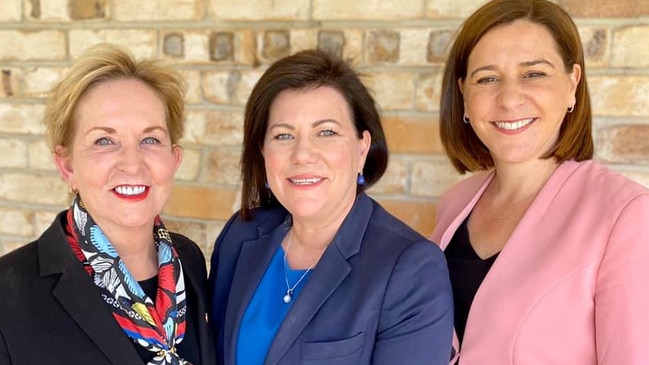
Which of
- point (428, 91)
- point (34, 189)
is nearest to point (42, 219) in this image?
point (34, 189)

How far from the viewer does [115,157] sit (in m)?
1.52

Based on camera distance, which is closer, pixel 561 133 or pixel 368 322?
pixel 368 322

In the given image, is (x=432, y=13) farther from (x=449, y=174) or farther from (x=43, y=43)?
(x=43, y=43)

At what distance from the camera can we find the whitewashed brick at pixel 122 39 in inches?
99.5

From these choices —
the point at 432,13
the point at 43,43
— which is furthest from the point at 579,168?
the point at 43,43

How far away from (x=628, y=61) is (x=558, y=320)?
1.07 meters

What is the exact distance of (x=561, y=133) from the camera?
163cm

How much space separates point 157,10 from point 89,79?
3.55ft

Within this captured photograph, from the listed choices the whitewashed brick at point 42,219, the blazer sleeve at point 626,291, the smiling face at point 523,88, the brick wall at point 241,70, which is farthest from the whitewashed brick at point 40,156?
the blazer sleeve at point 626,291

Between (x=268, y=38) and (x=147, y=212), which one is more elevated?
(x=268, y=38)

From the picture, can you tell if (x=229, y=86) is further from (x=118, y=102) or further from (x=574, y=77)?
(x=574, y=77)

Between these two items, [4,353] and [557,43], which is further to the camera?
[557,43]

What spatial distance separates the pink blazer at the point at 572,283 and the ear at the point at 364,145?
0.49 metres

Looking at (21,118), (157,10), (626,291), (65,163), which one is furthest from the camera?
(21,118)
